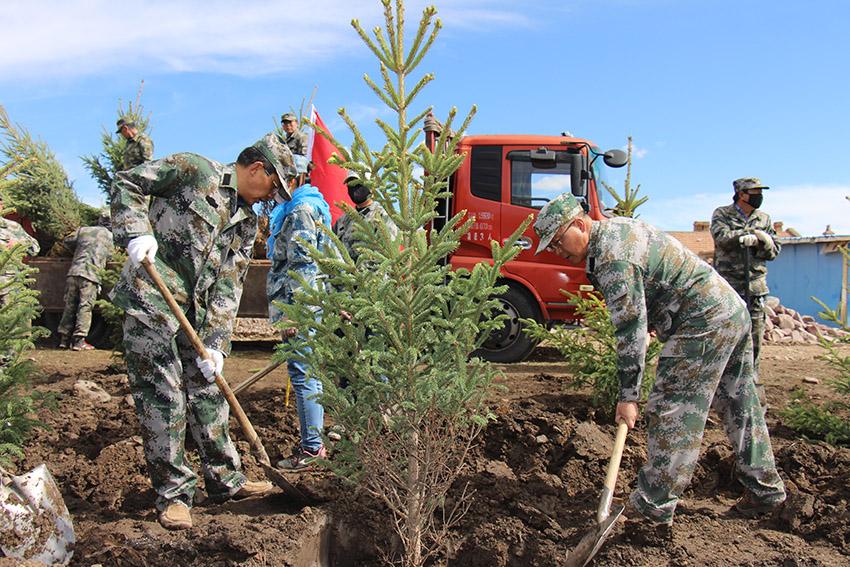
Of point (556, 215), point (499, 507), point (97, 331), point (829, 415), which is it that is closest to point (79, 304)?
point (97, 331)

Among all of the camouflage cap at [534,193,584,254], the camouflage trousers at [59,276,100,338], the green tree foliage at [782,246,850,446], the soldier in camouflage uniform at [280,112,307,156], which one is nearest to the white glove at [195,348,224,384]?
the camouflage cap at [534,193,584,254]

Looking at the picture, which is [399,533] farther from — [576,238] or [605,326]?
[605,326]

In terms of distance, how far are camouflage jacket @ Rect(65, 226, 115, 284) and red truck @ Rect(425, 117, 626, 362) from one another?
4.54 meters

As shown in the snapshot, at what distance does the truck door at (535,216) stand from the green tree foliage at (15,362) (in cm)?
504

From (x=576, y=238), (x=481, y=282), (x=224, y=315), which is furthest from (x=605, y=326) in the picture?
(x=224, y=315)

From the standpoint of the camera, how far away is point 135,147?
995 centimetres

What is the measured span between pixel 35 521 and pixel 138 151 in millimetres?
7570

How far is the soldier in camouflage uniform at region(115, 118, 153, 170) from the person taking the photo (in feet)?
32.5

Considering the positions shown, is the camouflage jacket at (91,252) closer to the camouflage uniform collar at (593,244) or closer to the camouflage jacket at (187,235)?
the camouflage jacket at (187,235)

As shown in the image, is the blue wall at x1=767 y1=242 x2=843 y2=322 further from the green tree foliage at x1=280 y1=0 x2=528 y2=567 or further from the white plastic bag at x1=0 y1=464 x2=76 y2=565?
the white plastic bag at x1=0 y1=464 x2=76 y2=565

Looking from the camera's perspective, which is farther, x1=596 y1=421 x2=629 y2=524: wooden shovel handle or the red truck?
the red truck

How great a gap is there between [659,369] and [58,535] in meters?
Answer: 3.03

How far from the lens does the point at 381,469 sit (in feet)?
10.5

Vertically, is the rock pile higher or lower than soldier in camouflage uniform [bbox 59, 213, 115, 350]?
lower
